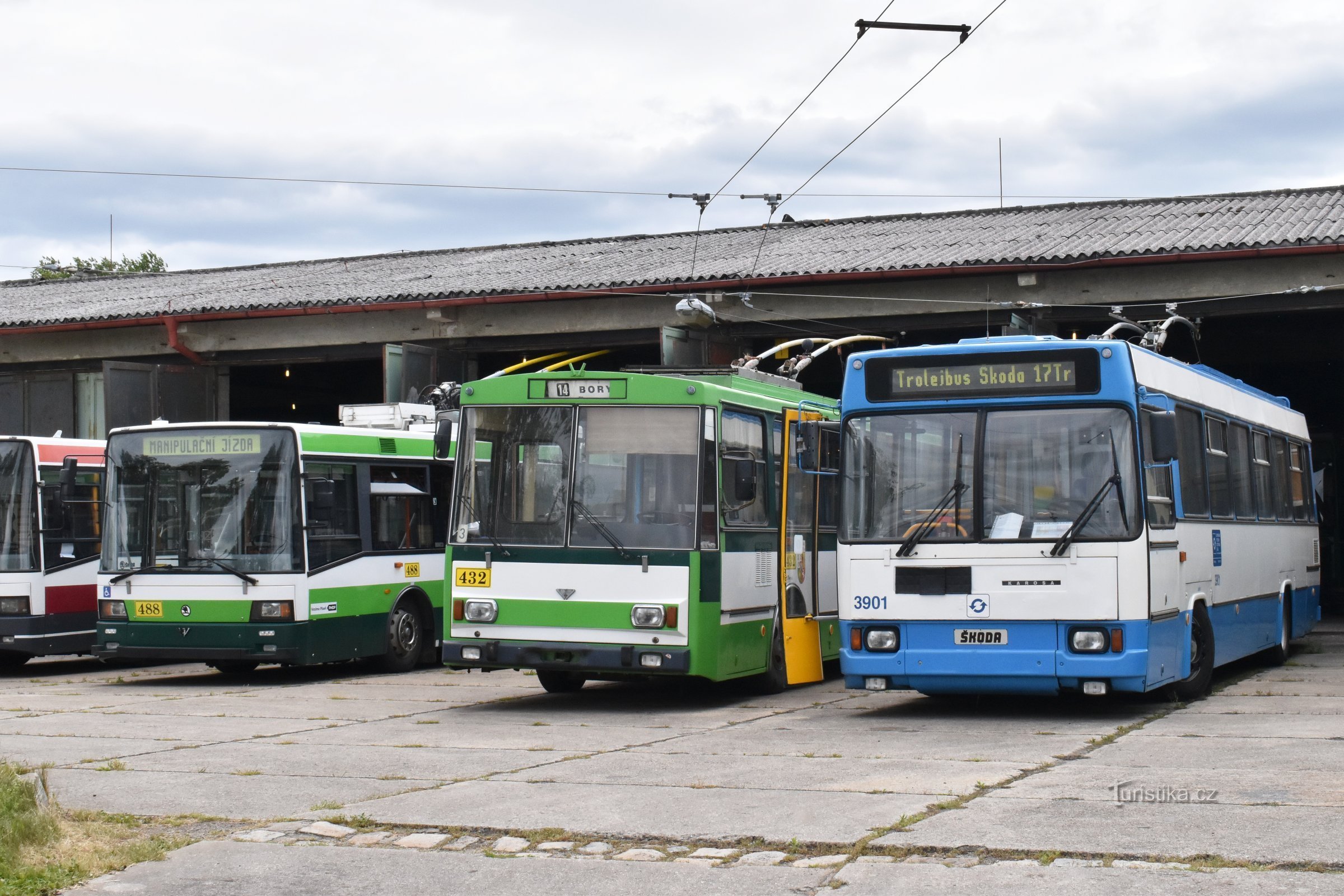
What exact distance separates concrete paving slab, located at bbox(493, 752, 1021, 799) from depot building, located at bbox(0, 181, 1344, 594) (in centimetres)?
998

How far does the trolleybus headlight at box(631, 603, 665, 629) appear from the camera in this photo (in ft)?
41.3

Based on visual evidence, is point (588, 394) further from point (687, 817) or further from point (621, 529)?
point (687, 817)

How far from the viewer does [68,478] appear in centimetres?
1684

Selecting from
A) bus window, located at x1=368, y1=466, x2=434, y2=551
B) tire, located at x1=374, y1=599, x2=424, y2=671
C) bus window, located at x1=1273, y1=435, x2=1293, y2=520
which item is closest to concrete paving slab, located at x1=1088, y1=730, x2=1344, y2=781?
bus window, located at x1=1273, y1=435, x2=1293, y2=520

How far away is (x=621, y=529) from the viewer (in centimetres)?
1280

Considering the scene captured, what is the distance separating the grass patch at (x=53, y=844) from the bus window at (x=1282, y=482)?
12.8m

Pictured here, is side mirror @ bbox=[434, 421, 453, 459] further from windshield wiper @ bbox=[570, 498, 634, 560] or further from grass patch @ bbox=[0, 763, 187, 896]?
grass patch @ bbox=[0, 763, 187, 896]

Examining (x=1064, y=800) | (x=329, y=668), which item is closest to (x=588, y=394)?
(x=1064, y=800)

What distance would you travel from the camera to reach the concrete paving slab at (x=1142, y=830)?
660 cm

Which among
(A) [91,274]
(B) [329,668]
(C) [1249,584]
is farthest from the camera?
(A) [91,274]

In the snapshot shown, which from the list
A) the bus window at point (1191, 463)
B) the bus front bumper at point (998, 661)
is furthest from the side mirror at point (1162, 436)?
the bus front bumper at point (998, 661)

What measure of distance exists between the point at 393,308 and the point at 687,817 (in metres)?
17.5

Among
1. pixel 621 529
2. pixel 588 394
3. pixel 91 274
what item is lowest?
pixel 621 529

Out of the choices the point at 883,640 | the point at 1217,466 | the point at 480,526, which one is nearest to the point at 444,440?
the point at 480,526
